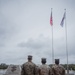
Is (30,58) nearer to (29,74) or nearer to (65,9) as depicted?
(29,74)

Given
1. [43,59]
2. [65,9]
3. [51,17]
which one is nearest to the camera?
[43,59]

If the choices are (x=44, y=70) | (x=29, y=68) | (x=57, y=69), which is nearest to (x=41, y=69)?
(x=44, y=70)

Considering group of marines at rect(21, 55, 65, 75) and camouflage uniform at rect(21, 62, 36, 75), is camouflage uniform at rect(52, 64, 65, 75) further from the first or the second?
camouflage uniform at rect(21, 62, 36, 75)

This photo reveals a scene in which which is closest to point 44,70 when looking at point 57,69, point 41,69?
point 41,69

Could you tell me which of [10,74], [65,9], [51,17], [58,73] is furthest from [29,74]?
[65,9]

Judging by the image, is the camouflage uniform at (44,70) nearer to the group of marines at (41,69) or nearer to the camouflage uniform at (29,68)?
→ the group of marines at (41,69)

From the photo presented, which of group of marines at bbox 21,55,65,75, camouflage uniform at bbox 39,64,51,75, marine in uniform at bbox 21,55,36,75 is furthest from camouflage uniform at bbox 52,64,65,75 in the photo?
marine in uniform at bbox 21,55,36,75

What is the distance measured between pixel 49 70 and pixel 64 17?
27484 mm

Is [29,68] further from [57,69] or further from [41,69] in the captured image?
[57,69]

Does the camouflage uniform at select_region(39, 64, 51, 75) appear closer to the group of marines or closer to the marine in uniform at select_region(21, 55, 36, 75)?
the group of marines

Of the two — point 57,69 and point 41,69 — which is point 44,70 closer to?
point 41,69

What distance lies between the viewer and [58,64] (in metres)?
14.1

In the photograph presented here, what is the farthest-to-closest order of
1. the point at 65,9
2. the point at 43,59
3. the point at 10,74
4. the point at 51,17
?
the point at 65,9, the point at 51,17, the point at 10,74, the point at 43,59

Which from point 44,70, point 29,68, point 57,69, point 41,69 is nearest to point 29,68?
point 29,68
